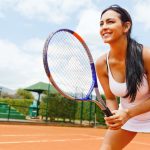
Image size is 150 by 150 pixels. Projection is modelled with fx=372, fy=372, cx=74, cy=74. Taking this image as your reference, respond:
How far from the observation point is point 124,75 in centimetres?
304

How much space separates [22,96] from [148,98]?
43358 millimetres

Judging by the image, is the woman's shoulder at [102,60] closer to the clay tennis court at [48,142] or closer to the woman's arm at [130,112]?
the woman's arm at [130,112]

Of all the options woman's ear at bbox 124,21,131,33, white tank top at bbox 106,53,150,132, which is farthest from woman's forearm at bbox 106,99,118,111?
woman's ear at bbox 124,21,131,33

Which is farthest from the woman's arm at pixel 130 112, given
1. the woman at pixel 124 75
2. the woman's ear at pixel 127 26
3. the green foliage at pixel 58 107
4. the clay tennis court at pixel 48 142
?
the green foliage at pixel 58 107

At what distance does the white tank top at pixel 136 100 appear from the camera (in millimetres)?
2977

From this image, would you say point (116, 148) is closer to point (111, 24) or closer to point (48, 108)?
point (111, 24)

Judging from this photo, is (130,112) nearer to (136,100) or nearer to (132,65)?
(136,100)

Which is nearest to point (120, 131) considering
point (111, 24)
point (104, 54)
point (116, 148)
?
point (116, 148)

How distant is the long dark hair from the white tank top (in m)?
0.05

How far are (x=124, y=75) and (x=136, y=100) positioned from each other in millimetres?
231

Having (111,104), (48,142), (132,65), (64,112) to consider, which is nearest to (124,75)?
(132,65)

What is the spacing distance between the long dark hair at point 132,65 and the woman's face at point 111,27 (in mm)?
48

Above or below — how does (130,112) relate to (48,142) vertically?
above

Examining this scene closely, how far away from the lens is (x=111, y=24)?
2.94 m
